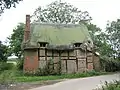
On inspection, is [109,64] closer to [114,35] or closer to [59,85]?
[114,35]

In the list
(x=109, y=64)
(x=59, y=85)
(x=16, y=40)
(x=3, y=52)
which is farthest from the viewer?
(x=3, y=52)

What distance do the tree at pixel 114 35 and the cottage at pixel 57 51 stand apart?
4.37m

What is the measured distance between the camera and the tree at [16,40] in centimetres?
5184

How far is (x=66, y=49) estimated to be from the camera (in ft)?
120

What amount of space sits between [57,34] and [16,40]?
1543 centimetres

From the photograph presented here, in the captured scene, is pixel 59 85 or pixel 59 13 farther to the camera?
pixel 59 13

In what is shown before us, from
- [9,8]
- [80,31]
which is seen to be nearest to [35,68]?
[80,31]

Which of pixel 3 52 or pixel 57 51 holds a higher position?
pixel 3 52

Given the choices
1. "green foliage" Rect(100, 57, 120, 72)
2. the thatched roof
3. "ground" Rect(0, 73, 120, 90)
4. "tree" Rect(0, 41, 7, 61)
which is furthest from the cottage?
"tree" Rect(0, 41, 7, 61)

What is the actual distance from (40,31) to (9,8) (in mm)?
20301

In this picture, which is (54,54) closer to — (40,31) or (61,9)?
(40,31)

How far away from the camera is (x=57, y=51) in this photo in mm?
36750

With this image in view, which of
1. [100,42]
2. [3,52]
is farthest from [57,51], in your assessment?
[3,52]

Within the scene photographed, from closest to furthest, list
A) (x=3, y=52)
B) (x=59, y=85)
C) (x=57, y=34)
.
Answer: (x=59, y=85)
(x=57, y=34)
(x=3, y=52)
